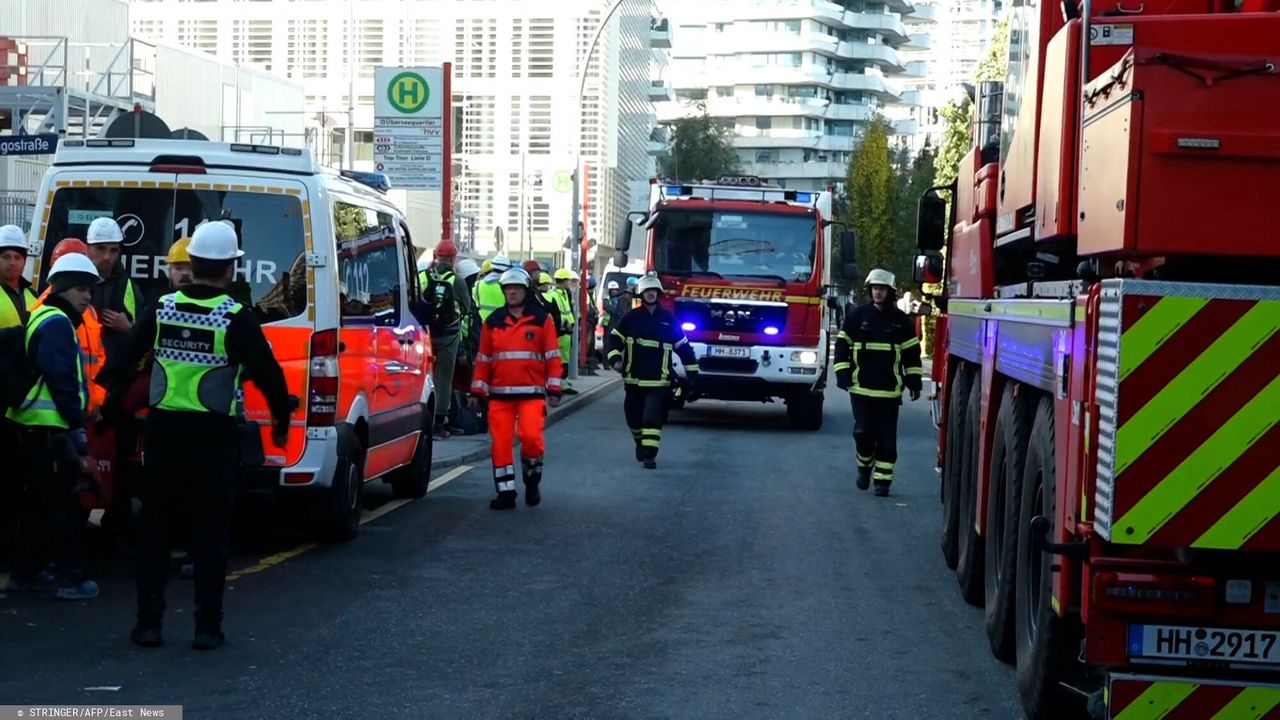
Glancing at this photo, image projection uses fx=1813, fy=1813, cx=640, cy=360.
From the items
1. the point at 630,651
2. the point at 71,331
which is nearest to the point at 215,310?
the point at 71,331

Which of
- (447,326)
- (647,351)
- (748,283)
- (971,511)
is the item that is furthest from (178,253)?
(748,283)

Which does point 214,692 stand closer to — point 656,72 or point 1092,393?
point 1092,393

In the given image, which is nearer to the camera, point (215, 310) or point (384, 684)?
point (384, 684)

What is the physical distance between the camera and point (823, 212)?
22.4 meters

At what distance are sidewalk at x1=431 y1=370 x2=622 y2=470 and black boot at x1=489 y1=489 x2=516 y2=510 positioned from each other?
9.90 ft

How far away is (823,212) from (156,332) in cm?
1520

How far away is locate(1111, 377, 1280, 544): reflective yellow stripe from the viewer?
5.20 m

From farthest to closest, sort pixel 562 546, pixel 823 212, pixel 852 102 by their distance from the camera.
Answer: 1. pixel 852 102
2. pixel 823 212
3. pixel 562 546

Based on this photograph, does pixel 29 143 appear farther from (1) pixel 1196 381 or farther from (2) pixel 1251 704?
(2) pixel 1251 704

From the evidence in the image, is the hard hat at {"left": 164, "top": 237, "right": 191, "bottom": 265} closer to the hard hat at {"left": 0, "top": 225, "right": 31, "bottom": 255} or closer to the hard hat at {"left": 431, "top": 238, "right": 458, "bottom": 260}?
the hard hat at {"left": 0, "top": 225, "right": 31, "bottom": 255}

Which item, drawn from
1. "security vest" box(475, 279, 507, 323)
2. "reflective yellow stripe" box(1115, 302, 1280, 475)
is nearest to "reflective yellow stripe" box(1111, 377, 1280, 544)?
"reflective yellow stripe" box(1115, 302, 1280, 475)

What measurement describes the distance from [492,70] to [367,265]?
73.6 meters

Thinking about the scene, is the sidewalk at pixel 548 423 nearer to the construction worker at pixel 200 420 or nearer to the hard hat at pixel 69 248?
the hard hat at pixel 69 248

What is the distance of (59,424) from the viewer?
8.73m
